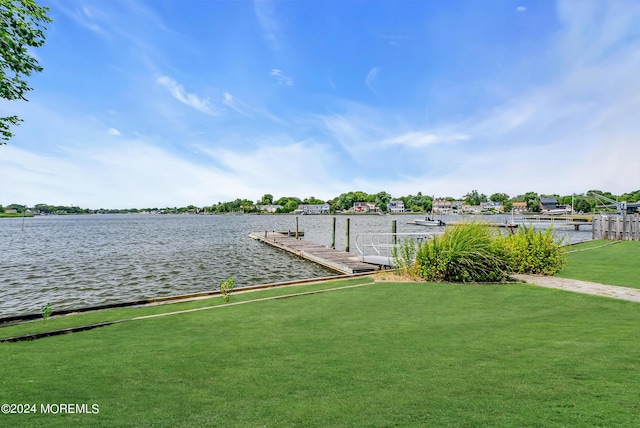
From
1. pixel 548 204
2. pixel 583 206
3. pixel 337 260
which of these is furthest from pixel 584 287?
pixel 583 206

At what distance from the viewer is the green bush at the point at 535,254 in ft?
42.9

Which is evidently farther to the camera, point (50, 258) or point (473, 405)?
point (50, 258)

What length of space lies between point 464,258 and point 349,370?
849 cm

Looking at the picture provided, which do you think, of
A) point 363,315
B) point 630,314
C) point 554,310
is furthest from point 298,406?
point 630,314

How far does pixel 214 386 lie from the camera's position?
4395 millimetres

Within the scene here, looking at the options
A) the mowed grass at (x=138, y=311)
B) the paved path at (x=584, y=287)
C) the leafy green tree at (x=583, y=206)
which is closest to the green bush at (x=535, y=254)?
the paved path at (x=584, y=287)

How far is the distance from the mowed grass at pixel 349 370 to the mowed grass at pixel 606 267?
3965mm

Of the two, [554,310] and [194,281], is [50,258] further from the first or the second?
[554,310]

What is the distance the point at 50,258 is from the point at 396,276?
30616 mm

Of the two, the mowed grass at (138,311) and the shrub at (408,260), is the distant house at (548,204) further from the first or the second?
the mowed grass at (138,311)

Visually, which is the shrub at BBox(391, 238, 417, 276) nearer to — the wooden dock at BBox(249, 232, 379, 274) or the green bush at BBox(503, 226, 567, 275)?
the green bush at BBox(503, 226, 567, 275)

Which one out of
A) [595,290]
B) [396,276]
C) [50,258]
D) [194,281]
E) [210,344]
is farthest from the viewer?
[50,258]

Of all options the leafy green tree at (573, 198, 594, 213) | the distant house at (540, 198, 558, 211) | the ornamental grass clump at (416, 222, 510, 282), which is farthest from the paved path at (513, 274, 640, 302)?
the leafy green tree at (573, 198, 594, 213)

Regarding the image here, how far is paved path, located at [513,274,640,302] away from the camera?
9.26 meters
